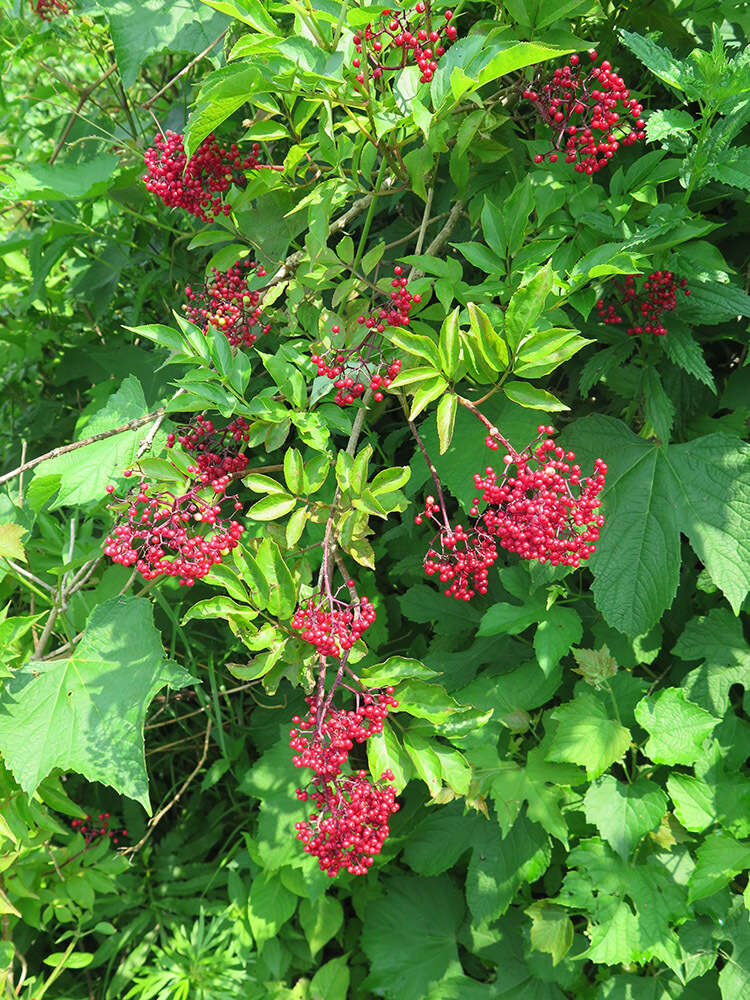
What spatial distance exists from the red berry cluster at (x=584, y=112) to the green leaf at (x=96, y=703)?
1256mm

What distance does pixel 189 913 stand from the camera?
234cm

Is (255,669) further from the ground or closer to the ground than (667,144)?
closer to the ground

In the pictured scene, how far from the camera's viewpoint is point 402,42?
1275mm

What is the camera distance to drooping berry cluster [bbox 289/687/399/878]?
4.35 ft

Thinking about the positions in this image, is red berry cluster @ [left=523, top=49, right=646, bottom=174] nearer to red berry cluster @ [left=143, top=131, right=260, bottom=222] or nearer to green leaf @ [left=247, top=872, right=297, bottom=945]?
red berry cluster @ [left=143, top=131, right=260, bottom=222]

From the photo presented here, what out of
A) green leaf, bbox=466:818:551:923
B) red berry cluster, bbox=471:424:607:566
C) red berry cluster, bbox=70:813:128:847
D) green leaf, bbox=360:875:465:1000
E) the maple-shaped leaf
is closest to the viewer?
red berry cluster, bbox=471:424:607:566

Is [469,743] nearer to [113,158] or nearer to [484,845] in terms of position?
[484,845]

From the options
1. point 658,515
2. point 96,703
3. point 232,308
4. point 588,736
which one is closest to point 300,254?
point 232,308

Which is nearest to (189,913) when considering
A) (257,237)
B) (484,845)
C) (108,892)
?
(108,892)

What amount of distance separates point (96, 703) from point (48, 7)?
1812 millimetres

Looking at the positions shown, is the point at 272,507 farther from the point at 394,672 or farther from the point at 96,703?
the point at 96,703

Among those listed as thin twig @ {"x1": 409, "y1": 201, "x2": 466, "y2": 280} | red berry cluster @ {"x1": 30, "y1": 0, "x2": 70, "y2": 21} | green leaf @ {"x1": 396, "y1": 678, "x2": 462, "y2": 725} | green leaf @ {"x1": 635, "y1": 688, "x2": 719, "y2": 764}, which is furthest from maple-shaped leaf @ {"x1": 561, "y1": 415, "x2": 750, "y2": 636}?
red berry cluster @ {"x1": 30, "y1": 0, "x2": 70, "y2": 21}

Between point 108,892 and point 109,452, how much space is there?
1.42 metres

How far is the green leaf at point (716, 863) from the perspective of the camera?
1.60m
